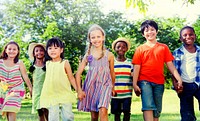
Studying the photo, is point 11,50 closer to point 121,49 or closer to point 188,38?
point 121,49

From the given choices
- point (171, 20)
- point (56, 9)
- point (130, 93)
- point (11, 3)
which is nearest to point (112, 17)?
point (56, 9)

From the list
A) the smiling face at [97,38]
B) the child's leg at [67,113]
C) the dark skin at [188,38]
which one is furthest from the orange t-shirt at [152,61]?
the child's leg at [67,113]

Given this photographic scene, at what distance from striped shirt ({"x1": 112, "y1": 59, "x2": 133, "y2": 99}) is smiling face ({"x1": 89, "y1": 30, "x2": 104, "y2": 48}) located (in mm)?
1045

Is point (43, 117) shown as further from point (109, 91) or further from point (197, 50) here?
point (197, 50)

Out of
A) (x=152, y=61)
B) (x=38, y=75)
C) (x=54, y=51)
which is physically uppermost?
(x=54, y=51)

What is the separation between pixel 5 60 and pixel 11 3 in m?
29.8

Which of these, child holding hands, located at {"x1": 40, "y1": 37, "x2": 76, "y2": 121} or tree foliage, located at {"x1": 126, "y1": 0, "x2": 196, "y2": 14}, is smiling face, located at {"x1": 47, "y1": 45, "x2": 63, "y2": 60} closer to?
child holding hands, located at {"x1": 40, "y1": 37, "x2": 76, "y2": 121}

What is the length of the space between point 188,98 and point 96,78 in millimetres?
1522

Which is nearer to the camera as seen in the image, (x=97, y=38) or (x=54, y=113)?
(x=54, y=113)

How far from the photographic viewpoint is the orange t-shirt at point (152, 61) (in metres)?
5.79

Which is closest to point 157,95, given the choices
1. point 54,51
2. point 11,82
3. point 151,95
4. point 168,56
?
point 151,95

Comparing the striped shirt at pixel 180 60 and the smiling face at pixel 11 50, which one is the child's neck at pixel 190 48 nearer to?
the striped shirt at pixel 180 60

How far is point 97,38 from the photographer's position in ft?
18.7

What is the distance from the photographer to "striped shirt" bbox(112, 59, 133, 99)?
658 centimetres
